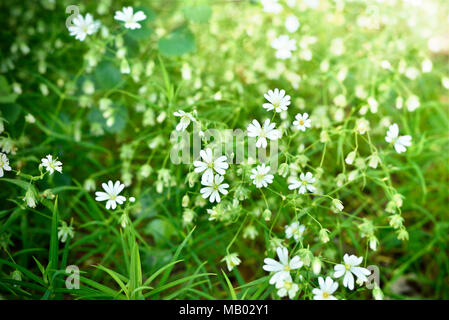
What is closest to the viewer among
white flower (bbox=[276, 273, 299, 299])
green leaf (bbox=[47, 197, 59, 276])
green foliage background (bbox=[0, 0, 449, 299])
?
white flower (bbox=[276, 273, 299, 299])

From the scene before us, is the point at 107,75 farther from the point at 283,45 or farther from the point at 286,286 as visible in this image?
the point at 286,286

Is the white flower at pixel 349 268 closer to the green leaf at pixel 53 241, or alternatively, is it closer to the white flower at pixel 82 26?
the green leaf at pixel 53 241

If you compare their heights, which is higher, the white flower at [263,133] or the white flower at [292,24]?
the white flower at [292,24]

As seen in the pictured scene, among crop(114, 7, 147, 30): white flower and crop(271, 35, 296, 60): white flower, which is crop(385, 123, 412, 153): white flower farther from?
crop(114, 7, 147, 30): white flower

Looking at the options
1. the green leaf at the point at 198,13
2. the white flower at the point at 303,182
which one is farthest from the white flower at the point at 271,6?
the white flower at the point at 303,182

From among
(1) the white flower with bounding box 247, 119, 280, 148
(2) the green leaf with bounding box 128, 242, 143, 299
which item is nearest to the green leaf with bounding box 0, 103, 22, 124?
(2) the green leaf with bounding box 128, 242, 143, 299

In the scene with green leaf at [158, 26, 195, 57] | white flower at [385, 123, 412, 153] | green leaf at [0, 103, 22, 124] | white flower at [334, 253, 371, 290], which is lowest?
white flower at [334, 253, 371, 290]
